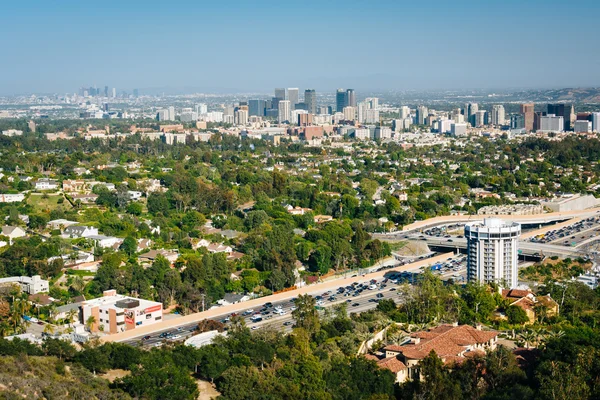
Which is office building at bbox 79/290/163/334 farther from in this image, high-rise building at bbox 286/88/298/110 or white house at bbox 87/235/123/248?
high-rise building at bbox 286/88/298/110

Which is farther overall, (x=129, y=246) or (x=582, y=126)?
(x=582, y=126)

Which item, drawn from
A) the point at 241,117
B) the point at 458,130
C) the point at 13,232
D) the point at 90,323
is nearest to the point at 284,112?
the point at 241,117

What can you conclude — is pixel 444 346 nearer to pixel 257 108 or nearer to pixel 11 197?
pixel 11 197

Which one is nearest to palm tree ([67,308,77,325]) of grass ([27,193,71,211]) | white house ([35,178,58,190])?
grass ([27,193,71,211])

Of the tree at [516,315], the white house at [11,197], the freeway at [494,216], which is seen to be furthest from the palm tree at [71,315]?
the white house at [11,197]

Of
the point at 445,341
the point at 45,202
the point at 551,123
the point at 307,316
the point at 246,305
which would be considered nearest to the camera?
the point at 445,341

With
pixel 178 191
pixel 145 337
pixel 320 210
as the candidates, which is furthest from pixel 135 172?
pixel 145 337
